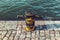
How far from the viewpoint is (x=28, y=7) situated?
1140 cm

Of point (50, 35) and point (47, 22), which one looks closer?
point (50, 35)

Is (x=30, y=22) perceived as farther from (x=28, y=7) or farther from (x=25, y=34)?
(x=28, y=7)

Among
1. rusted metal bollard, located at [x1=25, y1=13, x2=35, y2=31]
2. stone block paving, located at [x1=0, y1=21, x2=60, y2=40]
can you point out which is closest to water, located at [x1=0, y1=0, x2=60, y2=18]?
stone block paving, located at [x1=0, y1=21, x2=60, y2=40]

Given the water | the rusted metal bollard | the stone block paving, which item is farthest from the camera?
the water

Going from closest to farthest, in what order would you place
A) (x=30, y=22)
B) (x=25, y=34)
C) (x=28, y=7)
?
(x=25, y=34) < (x=30, y=22) < (x=28, y=7)

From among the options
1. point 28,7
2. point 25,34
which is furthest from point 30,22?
point 28,7

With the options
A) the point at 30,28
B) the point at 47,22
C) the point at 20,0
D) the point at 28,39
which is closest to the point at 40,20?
the point at 47,22

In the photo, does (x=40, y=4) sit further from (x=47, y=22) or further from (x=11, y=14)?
(x=47, y=22)

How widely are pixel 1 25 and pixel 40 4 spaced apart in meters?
4.40

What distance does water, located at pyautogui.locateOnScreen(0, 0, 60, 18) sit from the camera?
35.0 ft

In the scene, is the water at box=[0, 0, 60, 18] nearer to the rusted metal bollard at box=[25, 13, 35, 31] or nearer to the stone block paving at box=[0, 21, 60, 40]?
the stone block paving at box=[0, 21, 60, 40]

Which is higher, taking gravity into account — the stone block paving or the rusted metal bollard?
the rusted metal bollard

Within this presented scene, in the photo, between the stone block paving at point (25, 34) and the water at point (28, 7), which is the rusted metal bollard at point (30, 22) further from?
the water at point (28, 7)

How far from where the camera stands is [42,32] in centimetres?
736
